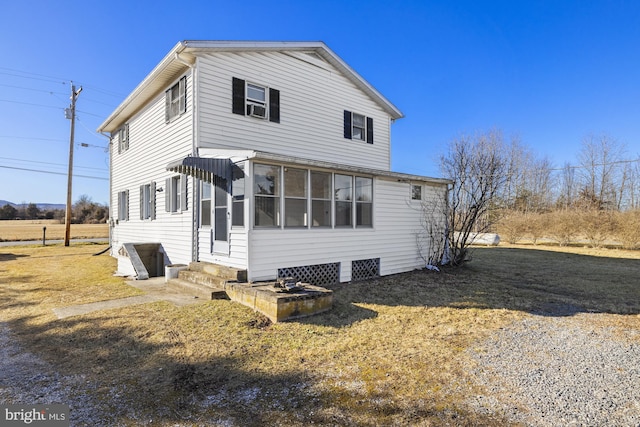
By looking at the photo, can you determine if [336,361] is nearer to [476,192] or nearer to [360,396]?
[360,396]

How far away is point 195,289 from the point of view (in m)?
6.95

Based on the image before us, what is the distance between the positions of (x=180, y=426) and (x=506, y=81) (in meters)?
21.6

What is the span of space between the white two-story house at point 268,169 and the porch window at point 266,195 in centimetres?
3

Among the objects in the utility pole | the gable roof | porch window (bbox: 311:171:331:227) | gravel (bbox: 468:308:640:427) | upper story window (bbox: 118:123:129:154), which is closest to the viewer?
gravel (bbox: 468:308:640:427)

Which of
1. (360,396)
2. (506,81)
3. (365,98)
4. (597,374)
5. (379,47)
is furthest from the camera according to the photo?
(506,81)

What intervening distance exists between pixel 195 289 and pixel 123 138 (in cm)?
999

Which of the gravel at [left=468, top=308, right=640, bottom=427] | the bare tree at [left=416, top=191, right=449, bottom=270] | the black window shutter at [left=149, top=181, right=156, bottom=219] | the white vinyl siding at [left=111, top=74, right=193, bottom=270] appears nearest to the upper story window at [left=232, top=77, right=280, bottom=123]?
the white vinyl siding at [left=111, top=74, right=193, bottom=270]

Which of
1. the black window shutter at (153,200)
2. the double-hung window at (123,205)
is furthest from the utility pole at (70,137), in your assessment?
the black window shutter at (153,200)

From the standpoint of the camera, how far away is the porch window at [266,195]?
6941 mm

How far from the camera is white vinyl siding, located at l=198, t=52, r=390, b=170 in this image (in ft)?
27.9

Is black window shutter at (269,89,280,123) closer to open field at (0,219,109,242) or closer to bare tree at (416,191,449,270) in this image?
bare tree at (416,191,449,270)

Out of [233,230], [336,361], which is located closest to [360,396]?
[336,361]

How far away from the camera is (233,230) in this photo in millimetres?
7078

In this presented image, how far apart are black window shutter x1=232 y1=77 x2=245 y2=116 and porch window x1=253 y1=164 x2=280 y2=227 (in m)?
2.95
